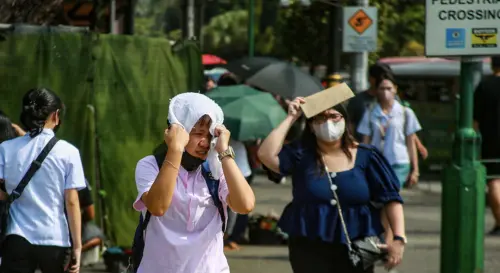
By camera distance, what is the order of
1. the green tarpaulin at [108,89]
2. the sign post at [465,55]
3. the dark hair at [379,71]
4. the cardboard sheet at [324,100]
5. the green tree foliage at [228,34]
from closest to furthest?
the cardboard sheet at [324,100]
the sign post at [465,55]
the green tarpaulin at [108,89]
the dark hair at [379,71]
the green tree foliage at [228,34]

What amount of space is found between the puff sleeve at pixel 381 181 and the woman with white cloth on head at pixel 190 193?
1.85 m

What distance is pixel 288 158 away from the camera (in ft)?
23.4

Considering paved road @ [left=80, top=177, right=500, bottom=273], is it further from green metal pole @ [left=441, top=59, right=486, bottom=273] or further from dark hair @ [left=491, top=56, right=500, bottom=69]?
green metal pole @ [left=441, top=59, right=486, bottom=273]

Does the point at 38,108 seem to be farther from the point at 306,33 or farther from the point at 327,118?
the point at 306,33

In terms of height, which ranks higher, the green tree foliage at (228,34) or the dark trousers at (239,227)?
the green tree foliage at (228,34)

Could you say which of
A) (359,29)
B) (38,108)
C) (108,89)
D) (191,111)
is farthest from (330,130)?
(359,29)

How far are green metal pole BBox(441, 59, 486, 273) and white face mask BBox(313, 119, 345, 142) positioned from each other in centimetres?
174

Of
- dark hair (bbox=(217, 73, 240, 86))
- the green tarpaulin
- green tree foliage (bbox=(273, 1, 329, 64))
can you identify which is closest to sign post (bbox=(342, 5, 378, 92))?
dark hair (bbox=(217, 73, 240, 86))

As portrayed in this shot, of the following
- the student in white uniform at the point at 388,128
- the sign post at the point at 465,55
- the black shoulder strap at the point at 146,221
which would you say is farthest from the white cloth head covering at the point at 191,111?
the student in white uniform at the point at 388,128

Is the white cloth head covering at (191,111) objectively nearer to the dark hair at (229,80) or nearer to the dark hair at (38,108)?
the dark hair at (38,108)

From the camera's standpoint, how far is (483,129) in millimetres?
13086

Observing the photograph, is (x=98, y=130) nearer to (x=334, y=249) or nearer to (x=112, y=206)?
(x=112, y=206)

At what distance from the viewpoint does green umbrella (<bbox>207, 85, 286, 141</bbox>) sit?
498 inches

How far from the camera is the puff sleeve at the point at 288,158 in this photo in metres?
7.09
